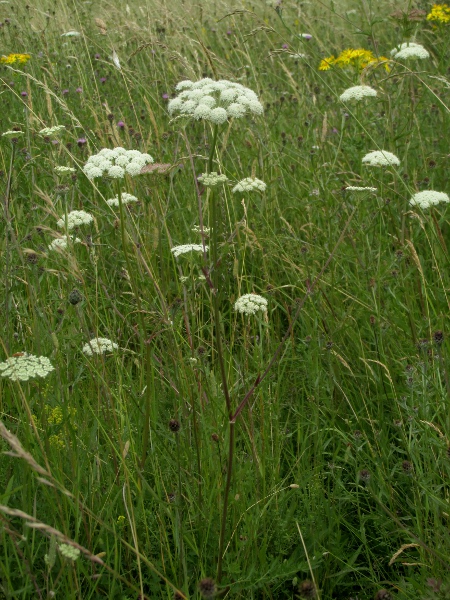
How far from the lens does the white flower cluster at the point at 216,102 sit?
1691mm

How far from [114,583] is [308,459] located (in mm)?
744

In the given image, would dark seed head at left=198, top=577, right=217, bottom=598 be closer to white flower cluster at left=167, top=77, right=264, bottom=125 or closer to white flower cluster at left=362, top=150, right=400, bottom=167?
white flower cluster at left=167, top=77, right=264, bottom=125

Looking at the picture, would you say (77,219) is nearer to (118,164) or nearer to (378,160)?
(118,164)

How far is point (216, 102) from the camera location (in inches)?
70.3

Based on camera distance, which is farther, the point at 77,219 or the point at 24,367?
the point at 77,219

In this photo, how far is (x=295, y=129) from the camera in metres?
4.52

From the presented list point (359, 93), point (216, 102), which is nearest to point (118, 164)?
point (216, 102)

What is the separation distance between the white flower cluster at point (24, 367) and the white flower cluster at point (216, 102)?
28.6 inches

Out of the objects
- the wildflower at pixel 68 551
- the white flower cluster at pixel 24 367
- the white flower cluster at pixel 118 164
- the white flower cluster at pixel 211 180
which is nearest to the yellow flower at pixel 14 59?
the white flower cluster at pixel 118 164

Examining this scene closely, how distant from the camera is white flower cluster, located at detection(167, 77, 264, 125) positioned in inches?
66.6

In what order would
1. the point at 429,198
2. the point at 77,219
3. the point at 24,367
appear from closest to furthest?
the point at 24,367
the point at 77,219
the point at 429,198

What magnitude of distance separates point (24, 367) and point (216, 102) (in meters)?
0.86

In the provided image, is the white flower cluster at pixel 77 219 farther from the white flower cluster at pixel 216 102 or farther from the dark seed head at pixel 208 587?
the dark seed head at pixel 208 587

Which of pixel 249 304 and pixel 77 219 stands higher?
pixel 77 219
